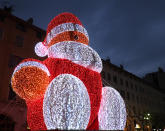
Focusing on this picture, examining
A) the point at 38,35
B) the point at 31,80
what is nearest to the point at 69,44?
the point at 31,80

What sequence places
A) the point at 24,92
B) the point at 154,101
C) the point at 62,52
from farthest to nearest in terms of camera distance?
the point at 154,101 < the point at 62,52 < the point at 24,92

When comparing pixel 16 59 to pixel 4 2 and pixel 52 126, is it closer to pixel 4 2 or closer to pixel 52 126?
pixel 4 2

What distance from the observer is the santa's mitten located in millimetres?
5203

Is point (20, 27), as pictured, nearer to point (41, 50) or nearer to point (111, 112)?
point (41, 50)

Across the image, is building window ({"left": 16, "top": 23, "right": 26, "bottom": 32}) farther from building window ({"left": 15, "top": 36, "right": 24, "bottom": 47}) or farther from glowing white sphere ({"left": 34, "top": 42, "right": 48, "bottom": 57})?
glowing white sphere ({"left": 34, "top": 42, "right": 48, "bottom": 57})

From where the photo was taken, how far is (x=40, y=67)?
5.34 m

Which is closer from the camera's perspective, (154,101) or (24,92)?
(24,92)

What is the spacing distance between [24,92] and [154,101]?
32910 millimetres

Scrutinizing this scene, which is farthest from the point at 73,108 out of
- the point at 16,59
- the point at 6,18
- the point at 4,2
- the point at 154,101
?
the point at 154,101

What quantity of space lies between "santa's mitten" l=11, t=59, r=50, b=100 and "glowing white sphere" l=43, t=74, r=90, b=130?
20.2 inches

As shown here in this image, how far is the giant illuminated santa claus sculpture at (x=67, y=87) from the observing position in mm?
4645

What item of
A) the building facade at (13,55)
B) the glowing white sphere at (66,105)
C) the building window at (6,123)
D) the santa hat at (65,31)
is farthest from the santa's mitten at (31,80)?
the building window at (6,123)

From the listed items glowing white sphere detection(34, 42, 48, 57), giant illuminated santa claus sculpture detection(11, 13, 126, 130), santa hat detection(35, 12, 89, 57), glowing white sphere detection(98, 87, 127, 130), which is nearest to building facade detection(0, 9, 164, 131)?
glowing white sphere detection(98, 87, 127, 130)

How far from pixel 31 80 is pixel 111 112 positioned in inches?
103
